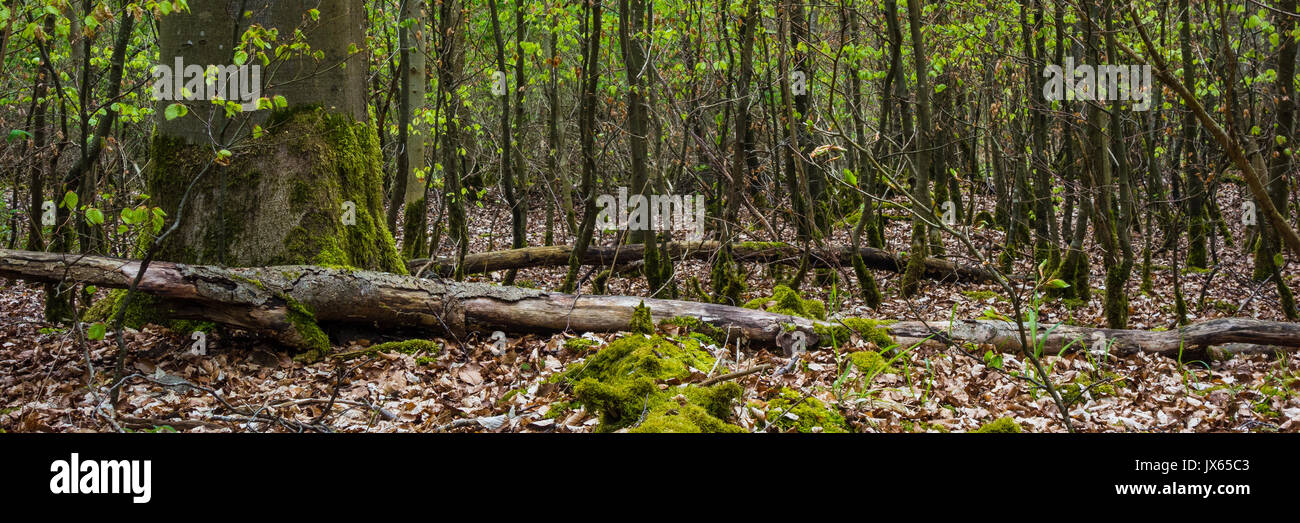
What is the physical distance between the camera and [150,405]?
454cm

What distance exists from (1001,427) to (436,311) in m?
3.94

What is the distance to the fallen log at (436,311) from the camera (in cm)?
516

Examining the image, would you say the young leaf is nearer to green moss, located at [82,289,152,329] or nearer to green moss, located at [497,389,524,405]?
green moss, located at [82,289,152,329]

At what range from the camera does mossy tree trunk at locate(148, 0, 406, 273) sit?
5820mm

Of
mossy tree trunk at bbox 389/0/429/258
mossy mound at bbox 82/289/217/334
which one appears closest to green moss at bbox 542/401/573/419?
mossy mound at bbox 82/289/217/334

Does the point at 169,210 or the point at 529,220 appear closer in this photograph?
the point at 169,210

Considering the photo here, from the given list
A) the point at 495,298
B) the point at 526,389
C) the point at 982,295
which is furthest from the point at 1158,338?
the point at 495,298

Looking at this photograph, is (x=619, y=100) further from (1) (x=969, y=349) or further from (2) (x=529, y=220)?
(1) (x=969, y=349)

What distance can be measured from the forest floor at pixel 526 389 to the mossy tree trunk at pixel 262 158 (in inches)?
29.1

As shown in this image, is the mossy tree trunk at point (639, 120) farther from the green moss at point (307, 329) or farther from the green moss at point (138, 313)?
the green moss at point (138, 313)

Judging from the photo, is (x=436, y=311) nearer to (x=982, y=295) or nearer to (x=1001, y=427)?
(x=1001, y=427)

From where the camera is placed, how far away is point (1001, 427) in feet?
12.6
